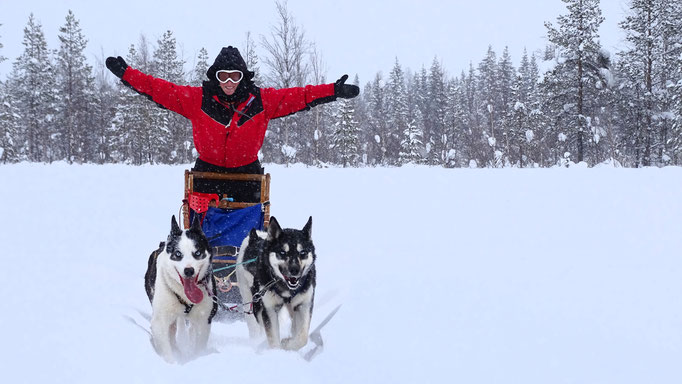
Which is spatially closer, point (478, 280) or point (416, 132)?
point (478, 280)

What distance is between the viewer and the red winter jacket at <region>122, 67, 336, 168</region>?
420 centimetres

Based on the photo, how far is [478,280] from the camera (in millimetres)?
5051

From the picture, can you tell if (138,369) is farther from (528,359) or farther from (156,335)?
(528,359)

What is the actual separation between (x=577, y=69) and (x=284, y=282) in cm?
2523

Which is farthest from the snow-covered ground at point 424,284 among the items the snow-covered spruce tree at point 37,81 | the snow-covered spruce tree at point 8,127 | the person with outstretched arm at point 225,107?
the snow-covered spruce tree at point 37,81

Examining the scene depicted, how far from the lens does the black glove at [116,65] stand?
164 inches

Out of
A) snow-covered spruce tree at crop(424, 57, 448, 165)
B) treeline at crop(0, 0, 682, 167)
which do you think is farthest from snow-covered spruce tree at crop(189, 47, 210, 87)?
snow-covered spruce tree at crop(424, 57, 448, 165)

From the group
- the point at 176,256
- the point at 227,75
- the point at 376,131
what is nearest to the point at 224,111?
the point at 227,75

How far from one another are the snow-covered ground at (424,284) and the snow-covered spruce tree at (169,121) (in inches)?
910

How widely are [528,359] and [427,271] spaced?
1925mm

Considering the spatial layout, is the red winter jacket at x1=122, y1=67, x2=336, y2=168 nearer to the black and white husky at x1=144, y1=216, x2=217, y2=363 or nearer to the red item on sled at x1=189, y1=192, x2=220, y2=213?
the red item on sled at x1=189, y1=192, x2=220, y2=213

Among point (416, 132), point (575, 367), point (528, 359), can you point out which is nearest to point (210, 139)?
point (528, 359)

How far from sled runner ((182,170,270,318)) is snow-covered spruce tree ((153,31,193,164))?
27.2 metres

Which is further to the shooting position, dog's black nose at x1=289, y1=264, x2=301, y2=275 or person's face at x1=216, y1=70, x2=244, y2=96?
person's face at x1=216, y1=70, x2=244, y2=96
